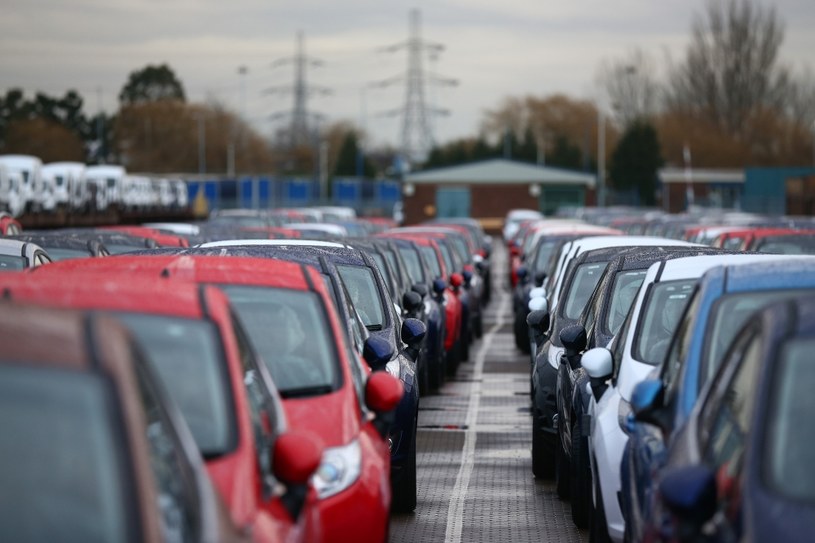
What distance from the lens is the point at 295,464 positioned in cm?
558

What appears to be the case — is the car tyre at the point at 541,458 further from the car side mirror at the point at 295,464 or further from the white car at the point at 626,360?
the car side mirror at the point at 295,464

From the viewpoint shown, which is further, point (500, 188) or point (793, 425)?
point (500, 188)

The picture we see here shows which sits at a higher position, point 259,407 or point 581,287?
point 259,407

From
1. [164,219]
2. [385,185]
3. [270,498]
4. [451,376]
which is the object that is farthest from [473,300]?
[385,185]

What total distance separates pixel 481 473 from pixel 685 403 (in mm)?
5810

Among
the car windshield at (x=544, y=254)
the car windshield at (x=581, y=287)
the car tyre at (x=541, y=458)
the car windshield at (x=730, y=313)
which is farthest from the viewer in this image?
the car windshield at (x=544, y=254)

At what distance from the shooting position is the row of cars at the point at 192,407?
3891 mm

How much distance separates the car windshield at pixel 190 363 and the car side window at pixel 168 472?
77 centimetres

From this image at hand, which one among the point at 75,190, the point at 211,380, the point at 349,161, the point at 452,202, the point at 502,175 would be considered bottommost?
the point at 452,202

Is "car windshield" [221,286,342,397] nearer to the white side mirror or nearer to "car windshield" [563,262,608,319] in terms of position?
the white side mirror

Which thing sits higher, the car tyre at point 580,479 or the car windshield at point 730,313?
the car windshield at point 730,313

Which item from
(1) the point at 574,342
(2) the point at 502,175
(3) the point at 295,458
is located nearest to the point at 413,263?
(1) the point at 574,342

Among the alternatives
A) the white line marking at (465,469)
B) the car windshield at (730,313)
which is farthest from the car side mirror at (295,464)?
the white line marking at (465,469)

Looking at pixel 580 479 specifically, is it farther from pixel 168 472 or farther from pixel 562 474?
pixel 168 472
